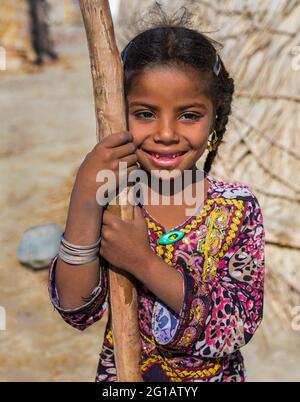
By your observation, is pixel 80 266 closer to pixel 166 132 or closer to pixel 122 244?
pixel 122 244

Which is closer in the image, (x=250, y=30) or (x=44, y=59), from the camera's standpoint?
(x=250, y=30)

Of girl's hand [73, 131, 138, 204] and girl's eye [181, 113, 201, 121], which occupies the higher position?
girl's eye [181, 113, 201, 121]

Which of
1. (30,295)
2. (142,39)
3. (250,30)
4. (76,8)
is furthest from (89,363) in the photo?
(76,8)

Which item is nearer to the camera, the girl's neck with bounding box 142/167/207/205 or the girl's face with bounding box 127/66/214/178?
the girl's face with bounding box 127/66/214/178

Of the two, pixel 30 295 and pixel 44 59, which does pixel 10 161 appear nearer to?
pixel 30 295

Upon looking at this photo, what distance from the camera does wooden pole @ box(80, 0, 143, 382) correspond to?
1.31 metres

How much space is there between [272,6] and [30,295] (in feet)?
7.95

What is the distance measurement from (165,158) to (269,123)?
8.11ft

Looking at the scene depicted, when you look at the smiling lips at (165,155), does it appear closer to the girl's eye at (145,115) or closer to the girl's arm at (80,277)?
the girl's eye at (145,115)

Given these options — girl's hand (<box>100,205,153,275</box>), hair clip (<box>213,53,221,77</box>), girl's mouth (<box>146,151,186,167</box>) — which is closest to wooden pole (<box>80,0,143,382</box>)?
girl's hand (<box>100,205,153,275</box>)

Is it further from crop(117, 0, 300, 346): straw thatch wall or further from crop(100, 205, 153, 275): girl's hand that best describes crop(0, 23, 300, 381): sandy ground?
crop(100, 205, 153, 275): girl's hand

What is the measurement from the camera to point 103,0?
1295mm

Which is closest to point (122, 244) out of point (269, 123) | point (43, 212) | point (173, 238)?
point (173, 238)

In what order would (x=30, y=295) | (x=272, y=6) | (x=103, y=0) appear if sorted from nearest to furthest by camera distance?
(x=103, y=0), (x=272, y=6), (x=30, y=295)
